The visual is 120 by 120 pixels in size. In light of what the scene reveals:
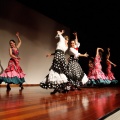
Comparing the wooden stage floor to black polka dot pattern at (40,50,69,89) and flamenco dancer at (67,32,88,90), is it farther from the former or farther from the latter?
flamenco dancer at (67,32,88,90)

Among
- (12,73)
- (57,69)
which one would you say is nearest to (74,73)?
(57,69)

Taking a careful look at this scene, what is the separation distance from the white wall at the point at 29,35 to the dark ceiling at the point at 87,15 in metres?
0.27

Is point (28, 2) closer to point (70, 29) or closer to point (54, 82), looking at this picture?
point (70, 29)

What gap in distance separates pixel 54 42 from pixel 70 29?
1.25m

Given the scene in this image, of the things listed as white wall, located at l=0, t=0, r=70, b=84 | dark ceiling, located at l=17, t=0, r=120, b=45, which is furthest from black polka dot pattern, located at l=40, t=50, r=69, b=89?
dark ceiling, located at l=17, t=0, r=120, b=45

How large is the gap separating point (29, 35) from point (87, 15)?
6.32 feet

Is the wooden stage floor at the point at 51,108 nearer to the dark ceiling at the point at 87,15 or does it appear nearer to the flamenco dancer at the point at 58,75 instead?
the flamenco dancer at the point at 58,75

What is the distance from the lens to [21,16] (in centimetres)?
770

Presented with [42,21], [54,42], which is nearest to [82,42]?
[54,42]

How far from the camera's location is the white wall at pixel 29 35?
7055 mm

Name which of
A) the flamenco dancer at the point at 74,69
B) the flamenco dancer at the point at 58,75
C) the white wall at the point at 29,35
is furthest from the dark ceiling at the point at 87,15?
the flamenco dancer at the point at 58,75

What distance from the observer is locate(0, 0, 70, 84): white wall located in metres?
7.05

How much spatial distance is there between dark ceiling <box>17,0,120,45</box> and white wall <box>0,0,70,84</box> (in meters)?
0.27

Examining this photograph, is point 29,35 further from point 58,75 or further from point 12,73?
point 58,75
